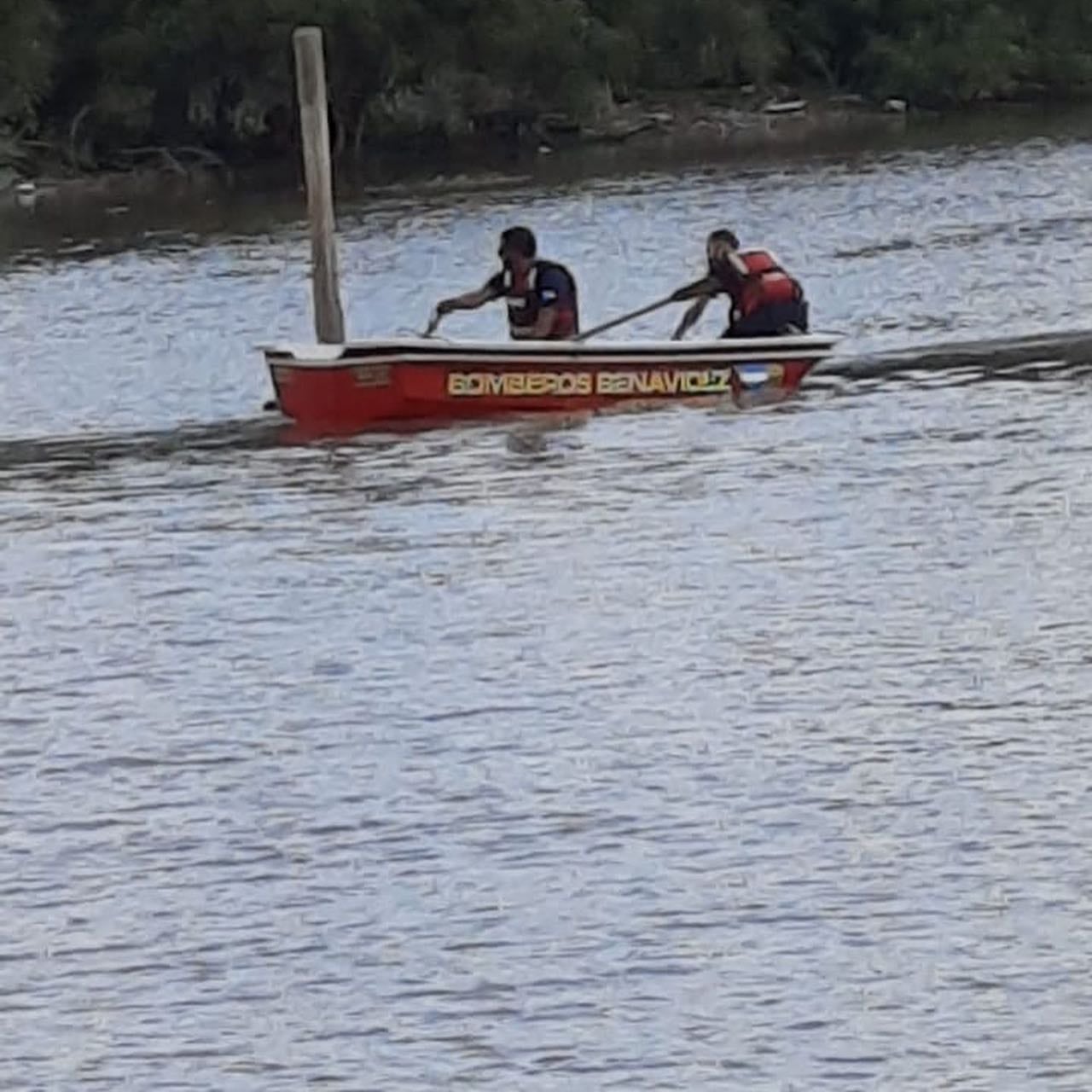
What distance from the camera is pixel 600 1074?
9.54m

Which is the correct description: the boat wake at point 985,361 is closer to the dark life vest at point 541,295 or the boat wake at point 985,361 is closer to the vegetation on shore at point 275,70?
the dark life vest at point 541,295

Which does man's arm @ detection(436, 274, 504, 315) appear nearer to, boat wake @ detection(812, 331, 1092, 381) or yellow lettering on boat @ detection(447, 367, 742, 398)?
yellow lettering on boat @ detection(447, 367, 742, 398)

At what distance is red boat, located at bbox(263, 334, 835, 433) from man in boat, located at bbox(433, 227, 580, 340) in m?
0.51

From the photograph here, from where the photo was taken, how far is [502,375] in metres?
22.7

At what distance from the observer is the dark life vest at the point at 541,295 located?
23.1m

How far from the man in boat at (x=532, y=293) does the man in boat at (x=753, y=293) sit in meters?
0.83

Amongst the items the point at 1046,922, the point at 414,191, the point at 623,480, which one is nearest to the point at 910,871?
the point at 1046,922

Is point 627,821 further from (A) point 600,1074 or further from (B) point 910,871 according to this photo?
(A) point 600,1074

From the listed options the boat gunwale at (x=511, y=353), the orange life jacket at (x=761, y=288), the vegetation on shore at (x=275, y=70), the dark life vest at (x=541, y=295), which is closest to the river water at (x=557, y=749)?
the boat gunwale at (x=511, y=353)

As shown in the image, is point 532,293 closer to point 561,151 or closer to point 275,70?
point 561,151

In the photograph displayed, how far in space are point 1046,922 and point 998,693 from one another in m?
3.12

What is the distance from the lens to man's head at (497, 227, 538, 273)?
23.0m

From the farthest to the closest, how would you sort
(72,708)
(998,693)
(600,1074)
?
(72,708) → (998,693) → (600,1074)

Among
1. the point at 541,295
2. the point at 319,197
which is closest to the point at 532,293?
the point at 541,295
